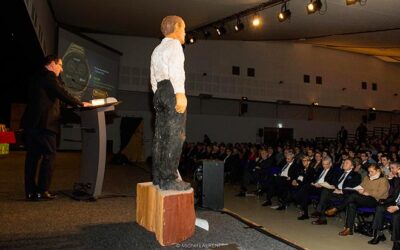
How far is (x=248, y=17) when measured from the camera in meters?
9.80

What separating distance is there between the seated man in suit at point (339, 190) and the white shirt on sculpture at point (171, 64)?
11.6ft

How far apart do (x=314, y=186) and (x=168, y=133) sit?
3.76 meters

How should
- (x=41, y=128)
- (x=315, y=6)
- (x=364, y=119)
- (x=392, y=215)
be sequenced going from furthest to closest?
1. (x=364, y=119)
2. (x=315, y=6)
3. (x=392, y=215)
4. (x=41, y=128)

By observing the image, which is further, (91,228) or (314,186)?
(314,186)

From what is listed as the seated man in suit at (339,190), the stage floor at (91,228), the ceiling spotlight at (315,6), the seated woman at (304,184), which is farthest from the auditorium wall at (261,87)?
the stage floor at (91,228)

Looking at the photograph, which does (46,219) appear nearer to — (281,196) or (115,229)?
(115,229)

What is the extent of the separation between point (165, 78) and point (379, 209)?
11.0ft

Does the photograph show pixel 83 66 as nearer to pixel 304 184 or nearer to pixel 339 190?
pixel 304 184

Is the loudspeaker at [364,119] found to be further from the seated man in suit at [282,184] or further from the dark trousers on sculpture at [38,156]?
the dark trousers on sculpture at [38,156]

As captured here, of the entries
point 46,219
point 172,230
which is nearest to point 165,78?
point 172,230

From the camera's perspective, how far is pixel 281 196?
20.9ft

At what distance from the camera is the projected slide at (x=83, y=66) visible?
26.3ft

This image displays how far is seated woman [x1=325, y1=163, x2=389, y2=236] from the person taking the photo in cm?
460

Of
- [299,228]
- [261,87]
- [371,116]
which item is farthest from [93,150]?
[371,116]
